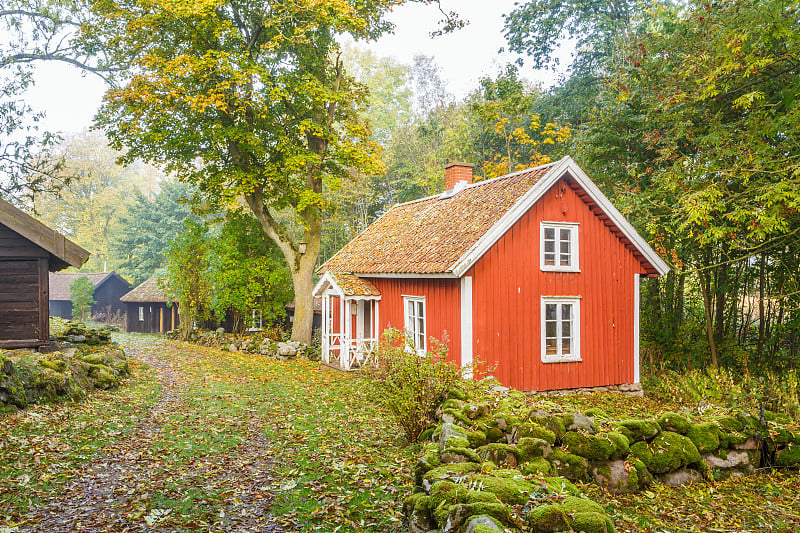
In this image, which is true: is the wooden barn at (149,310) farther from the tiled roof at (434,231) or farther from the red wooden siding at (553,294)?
the red wooden siding at (553,294)

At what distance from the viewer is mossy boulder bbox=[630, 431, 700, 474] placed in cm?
700

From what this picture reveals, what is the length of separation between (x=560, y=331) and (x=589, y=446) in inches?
262

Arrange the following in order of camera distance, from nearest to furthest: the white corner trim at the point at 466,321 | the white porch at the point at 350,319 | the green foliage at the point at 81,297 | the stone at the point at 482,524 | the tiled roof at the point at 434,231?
the stone at the point at 482,524 → the white corner trim at the point at 466,321 → the tiled roof at the point at 434,231 → the white porch at the point at 350,319 → the green foliage at the point at 81,297

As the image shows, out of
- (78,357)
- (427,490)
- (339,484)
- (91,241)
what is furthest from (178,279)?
(91,241)

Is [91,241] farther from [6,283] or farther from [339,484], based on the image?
[339,484]

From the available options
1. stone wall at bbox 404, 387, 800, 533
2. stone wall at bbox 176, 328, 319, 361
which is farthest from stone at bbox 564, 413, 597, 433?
stone wall at bbox 176, 328, 319, 361

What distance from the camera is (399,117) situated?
4162cm

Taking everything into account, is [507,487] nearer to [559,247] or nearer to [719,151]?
[559,247]

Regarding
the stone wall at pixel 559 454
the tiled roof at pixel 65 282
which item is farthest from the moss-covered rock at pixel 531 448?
the tiled roof at pixel 65 282

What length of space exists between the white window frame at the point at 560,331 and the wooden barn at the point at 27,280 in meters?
11.6

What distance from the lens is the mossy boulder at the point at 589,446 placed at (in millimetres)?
6844

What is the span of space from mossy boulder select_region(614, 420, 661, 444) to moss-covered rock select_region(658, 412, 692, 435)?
0.21 meters

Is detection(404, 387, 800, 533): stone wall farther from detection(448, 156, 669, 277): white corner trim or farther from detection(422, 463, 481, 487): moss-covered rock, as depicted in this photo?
detection(448, 156, 669, 277): white corner trim

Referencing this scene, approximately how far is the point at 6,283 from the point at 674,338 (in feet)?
61.9
